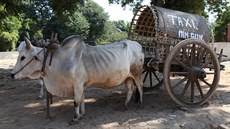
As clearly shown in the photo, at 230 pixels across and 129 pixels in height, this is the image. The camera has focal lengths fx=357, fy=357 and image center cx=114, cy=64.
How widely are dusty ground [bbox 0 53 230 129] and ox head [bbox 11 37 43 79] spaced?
3.06ft

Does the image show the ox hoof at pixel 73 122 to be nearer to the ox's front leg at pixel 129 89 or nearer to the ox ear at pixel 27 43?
the ox's front leg at pixel 129 89

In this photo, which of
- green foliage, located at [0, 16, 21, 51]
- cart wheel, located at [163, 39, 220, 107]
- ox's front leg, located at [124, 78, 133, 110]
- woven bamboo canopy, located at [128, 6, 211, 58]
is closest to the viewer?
cart wheel, located at [163, 39, 220, 107]

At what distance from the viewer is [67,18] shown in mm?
14555

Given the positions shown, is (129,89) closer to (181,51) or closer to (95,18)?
(181,51)

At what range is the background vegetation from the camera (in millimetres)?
12859

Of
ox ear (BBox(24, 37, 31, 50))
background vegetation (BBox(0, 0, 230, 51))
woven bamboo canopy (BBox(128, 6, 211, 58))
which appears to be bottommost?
ox ear (BBox(24, 37, 31, 50))

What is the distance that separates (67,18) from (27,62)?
8.40 m

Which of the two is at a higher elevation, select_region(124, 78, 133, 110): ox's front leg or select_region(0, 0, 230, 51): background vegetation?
select_region(0, 0, 230, 51): background vegetation

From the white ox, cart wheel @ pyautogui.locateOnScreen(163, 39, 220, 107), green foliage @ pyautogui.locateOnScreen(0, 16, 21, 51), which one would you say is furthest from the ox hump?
green foliage @ pyautogui.locateOnScreen(0, 16, 21, 51)

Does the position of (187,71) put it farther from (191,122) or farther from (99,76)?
(99,76)

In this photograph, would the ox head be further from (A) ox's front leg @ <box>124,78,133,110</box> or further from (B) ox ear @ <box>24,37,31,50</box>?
(A) ox's front leg @ <box>124,78,133,110</box>

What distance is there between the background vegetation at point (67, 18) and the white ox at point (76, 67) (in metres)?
1.69

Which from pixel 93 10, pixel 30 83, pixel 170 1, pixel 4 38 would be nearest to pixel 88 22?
pixel 93 10

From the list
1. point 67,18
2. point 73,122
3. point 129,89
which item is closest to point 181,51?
point 129,89
